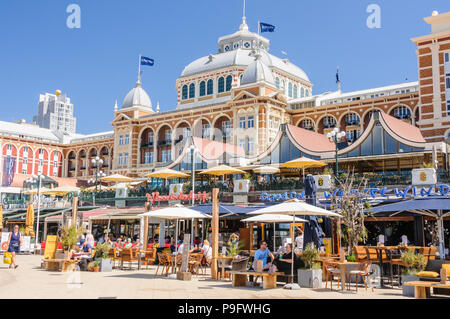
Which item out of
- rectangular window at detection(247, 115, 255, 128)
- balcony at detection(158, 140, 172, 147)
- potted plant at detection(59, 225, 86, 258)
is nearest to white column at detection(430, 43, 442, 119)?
rectangular window at detection(247, 115, 255, 128)

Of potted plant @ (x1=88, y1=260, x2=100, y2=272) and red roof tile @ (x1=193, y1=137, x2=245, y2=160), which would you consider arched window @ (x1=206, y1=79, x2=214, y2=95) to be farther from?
potted plant @ (x1=88, y1=260, x2=100, y2=272)

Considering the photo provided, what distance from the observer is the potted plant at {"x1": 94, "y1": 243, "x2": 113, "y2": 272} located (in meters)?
16.9

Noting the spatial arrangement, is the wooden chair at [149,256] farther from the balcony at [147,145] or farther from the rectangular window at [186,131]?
the balcony at [147,145]

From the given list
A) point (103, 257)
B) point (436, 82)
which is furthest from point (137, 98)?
point (103, 257)

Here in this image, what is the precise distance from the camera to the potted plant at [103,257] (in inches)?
666

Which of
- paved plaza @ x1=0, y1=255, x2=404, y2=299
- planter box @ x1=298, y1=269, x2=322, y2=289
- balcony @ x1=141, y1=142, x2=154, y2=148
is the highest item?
balcony @ x1=141, y1=142, x2=154, y2=148

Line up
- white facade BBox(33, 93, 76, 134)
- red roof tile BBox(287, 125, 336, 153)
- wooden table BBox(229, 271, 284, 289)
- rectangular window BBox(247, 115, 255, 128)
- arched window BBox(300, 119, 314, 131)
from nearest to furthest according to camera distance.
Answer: wooden table BBox(229, 271, 284, 289) → red roof tile BBox(287, 125, 336, 153) → rectangular window BBox(247, 115, 255, 128) → arched window BBox(300, 119, 314, 131) → white facade BBox(33, 93, 76, 134)

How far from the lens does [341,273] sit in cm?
1216

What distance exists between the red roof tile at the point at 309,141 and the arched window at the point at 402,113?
11042 millimetres

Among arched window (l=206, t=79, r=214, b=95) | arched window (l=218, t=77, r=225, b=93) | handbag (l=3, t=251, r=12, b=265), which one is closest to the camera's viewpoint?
handbag (l=3, t=251, r=12, b=265)

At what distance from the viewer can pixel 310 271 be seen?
1259 cm

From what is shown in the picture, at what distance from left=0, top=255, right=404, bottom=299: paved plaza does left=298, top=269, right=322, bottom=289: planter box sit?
35 centimetres
